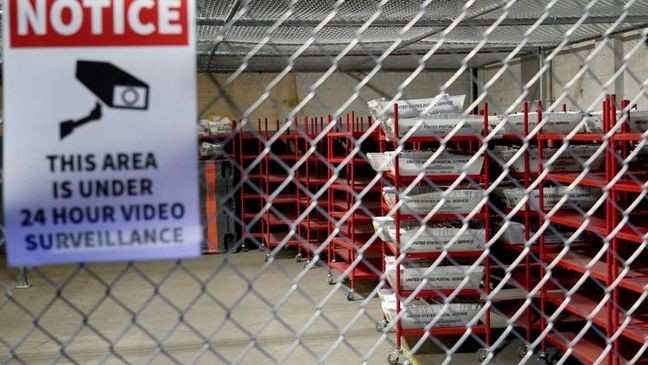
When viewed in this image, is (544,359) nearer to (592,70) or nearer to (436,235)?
(436,235)

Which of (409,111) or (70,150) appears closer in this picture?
(70,150)

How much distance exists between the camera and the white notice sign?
117 centimetres

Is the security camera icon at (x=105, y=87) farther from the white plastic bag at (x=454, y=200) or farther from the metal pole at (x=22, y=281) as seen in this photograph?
the metal pole at (x=22, y=281)

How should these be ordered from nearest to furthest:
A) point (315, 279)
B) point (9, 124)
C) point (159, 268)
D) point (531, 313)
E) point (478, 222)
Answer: point (9, 124) → point (531, 313) → point (478, 222) → point (315, 279) → point (159, 268)

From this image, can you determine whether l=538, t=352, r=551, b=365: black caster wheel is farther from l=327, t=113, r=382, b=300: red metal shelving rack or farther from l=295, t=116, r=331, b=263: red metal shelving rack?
l=295, t=116, r=331, b=263: red metal shelving rack

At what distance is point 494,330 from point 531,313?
688 millimetres

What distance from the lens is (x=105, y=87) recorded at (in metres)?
1.19

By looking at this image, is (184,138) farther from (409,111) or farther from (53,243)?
(409,111)

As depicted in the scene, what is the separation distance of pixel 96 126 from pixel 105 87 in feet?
0.23

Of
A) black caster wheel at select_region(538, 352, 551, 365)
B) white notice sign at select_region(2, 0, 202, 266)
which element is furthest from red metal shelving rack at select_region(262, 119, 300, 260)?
white notice sign at select_region(2, 0, 202, 266)

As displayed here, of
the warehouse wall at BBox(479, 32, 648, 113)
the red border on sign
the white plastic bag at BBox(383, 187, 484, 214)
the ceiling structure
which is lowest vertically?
the white plastic bag at BBox(383, 187, 484, 214)

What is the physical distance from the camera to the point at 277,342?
5523mm

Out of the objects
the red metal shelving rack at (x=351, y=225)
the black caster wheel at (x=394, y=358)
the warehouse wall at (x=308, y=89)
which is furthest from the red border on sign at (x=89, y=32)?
the warehouse wall at (x=308, y=89)

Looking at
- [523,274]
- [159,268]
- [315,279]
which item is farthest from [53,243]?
[159,268]
